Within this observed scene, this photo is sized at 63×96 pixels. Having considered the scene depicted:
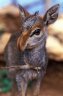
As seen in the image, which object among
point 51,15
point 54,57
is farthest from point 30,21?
point 54,57

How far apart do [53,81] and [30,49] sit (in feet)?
3.31

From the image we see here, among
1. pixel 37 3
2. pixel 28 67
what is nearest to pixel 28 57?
pixel 28 67

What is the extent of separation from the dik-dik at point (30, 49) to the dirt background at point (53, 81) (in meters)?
0.63

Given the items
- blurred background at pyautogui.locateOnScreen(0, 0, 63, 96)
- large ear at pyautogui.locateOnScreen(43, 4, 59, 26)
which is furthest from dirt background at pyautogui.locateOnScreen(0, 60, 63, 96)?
large ear at pyautogui.locateOnScreen(43, 4, 59, 26)

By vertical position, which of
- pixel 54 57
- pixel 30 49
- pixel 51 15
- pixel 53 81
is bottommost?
pixel 53 81

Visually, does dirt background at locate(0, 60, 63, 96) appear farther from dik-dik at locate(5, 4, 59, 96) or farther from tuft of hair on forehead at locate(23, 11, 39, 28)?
tuft of hair on forehead at locate(23, 11, 39, 28)

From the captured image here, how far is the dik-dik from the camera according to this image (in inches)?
36.8

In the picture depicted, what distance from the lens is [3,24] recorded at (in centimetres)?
211

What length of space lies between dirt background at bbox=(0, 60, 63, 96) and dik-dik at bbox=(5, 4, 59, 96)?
0.63 meters

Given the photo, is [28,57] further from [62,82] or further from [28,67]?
[62,82]

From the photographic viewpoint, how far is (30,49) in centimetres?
99

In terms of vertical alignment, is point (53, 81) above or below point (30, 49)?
below

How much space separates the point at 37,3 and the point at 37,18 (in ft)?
5.82

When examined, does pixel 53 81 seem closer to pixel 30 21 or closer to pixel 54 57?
pixel 54 57
